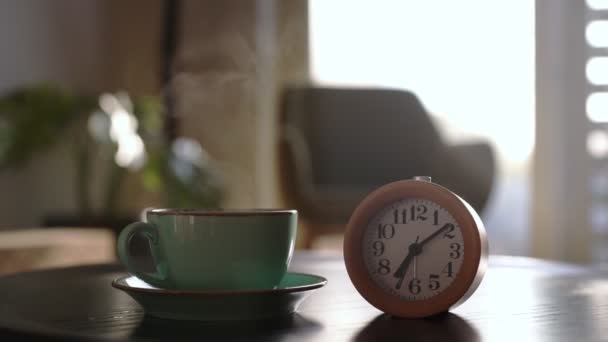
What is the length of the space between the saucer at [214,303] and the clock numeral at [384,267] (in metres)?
0.07

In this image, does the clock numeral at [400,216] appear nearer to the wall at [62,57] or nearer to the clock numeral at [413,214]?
the clock numeral at [413,214]

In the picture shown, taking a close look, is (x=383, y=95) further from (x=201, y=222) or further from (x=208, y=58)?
(x=201, y=222)

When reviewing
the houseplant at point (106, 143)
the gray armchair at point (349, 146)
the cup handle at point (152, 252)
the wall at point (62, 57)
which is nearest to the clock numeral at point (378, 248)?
the cup handle at point (152, 252)

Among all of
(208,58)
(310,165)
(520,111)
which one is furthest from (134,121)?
(520,111)

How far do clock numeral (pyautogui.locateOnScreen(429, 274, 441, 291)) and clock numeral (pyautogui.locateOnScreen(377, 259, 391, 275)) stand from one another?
3 cm

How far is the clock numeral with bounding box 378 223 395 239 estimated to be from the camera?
0.64m

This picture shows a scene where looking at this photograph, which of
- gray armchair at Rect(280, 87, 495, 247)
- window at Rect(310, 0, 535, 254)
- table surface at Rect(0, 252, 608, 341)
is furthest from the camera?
window at Rect(310, 0, 535, 254)

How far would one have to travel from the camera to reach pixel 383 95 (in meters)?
3.12

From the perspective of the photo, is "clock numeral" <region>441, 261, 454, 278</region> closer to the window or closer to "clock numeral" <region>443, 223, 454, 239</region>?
"clock numeral" <region>443, 223, 454, 239</region>

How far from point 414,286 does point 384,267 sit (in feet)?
0.10

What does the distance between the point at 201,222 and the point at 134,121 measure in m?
2.74

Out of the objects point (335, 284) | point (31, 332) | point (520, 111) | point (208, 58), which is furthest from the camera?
point (208, 58)

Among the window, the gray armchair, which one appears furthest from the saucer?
the window

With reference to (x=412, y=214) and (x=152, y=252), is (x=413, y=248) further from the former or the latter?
(x=152, y=252)
